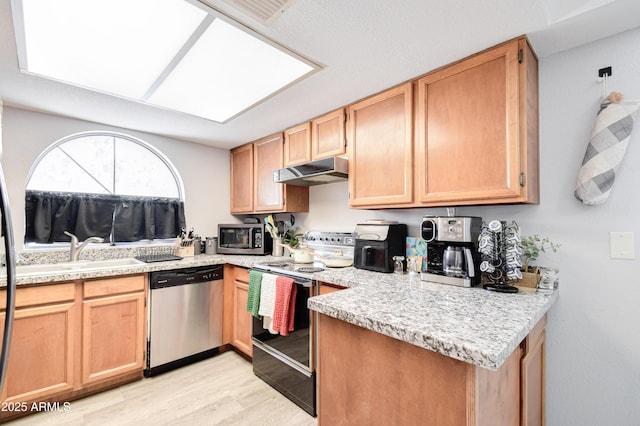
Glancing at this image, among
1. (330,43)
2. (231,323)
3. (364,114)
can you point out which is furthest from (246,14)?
(231,323)

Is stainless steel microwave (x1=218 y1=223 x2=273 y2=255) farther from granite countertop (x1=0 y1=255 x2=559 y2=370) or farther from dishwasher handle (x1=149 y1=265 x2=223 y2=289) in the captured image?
granite countertop (x1=0 y1=255 x2=559 y2=370)

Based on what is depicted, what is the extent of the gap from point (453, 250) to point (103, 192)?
10.0ft

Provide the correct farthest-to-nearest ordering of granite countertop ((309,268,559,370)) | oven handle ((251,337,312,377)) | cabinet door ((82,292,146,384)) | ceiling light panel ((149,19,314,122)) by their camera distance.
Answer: cabinet door ((82,292,146,384))
oven handle ((251,337,312,377))
ceiling light panel ((149,19,314,122))
granite countertop ((309,268,559,370))

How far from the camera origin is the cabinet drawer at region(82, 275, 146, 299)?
2.09 metres

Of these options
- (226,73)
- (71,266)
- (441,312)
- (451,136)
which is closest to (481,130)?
(451,136)

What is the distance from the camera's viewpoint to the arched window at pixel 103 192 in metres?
2.47

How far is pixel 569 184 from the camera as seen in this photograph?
153cm

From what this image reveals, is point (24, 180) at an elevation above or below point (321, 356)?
above

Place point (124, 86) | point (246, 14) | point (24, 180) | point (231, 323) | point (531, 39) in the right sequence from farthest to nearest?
point (231, 323) → point (24, 180) → point (124, 86) → point (531, 39) → point (246, 14)

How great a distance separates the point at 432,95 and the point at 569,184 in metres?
0.87

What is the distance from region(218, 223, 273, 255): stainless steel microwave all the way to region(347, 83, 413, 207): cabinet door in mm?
1207

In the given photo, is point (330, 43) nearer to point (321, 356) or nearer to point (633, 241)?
point (321, 356)

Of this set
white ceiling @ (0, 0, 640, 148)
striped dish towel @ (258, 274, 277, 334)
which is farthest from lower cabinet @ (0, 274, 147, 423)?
white ceiling @ (0, 0, 640, 148)

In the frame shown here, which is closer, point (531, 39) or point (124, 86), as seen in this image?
point (531, 39)
